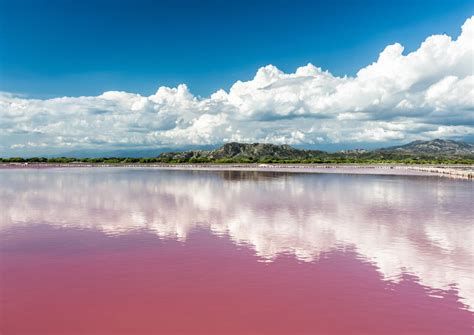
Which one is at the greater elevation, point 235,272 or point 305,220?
point 305,220

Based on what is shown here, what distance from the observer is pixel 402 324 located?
1116 cm

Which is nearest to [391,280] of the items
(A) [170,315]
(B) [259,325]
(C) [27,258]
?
(B) [259,325]

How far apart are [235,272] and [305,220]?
1202cm

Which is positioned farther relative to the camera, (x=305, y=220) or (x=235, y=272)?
(x=305, y=220)

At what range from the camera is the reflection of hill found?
17625 mm

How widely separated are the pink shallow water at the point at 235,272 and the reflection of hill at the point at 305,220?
105 mm

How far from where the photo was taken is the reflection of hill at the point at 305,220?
17.6m

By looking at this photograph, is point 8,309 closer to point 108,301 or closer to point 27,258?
point 108,301

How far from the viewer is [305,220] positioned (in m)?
26.7

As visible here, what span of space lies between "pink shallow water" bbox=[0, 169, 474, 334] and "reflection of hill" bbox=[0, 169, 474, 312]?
0.35ft

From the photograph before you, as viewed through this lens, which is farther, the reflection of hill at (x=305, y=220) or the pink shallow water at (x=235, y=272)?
the reflection of hill at (x=305, y=220)

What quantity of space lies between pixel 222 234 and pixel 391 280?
983 cm

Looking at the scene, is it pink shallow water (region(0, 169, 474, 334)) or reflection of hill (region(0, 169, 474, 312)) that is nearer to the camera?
pink shallow water (region(0, 169, 474, 334))

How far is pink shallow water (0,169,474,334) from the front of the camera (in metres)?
11.3
